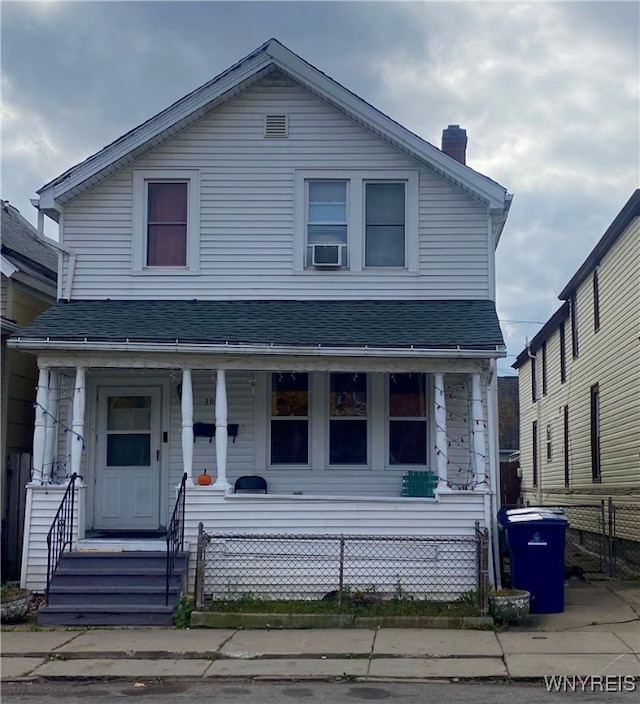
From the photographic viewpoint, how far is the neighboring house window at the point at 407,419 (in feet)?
43.3

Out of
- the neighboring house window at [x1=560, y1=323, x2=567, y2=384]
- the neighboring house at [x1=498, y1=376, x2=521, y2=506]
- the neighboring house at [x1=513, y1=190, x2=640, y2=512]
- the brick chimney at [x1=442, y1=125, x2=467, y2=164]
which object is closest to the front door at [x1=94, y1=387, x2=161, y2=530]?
the brick chimney at [x1=442, y1=125, x2=467, y2=164]

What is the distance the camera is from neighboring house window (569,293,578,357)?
21.2 metres

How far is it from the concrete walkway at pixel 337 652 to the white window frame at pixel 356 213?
5.44 metres

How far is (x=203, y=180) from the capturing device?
1375 cm

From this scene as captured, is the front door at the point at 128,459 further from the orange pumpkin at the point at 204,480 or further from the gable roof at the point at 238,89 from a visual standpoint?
the gable roof at the point at 238,89

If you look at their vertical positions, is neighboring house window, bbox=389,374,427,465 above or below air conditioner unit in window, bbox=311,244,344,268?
below

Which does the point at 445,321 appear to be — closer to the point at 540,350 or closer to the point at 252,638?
the point at 252,638

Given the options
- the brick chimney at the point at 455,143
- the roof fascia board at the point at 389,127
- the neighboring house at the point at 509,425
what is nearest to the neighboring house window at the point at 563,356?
the brick chimney at the point at 455,143

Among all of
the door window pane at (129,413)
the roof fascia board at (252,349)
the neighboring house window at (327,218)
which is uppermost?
the neighboring house window at (327,218)

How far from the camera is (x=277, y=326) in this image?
1242 cm

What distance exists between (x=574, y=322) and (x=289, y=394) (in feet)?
33.9

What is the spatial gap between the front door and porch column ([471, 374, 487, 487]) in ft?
15.1

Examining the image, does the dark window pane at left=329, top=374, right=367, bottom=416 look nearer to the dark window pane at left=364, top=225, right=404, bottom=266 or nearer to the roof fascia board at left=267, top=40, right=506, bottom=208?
the dark window pane at left=364, top=225, right=404, bottom=266

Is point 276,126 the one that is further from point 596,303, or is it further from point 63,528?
point 596,303
